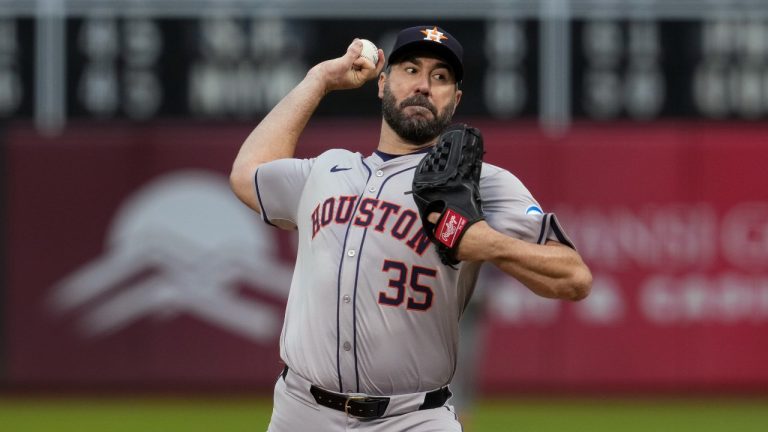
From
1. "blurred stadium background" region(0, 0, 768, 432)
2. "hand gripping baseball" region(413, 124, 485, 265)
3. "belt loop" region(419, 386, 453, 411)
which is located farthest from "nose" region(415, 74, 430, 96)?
"blurred stadium background" region(0, 0, 768, 432)

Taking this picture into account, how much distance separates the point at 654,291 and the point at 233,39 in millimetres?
3535

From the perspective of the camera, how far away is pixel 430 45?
3.46 metres

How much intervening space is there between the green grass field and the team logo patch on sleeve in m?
4.02

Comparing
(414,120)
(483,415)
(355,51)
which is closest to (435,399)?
(414,120)

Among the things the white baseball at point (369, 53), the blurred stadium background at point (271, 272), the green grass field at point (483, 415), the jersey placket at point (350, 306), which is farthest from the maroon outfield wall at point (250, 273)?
the jersey placket at point (350, 306)

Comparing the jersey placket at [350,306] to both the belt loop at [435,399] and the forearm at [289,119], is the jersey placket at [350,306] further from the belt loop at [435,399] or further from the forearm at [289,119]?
the forearm at [289,119]

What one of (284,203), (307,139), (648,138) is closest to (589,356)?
(648,138)

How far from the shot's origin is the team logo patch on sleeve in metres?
→ 3.18

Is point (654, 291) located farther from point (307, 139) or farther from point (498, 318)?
point (307, 139)

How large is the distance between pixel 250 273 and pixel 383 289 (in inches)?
241

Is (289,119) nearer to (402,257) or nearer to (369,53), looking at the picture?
(369,53)

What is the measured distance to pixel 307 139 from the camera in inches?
372

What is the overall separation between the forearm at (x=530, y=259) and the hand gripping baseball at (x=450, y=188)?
32 mm

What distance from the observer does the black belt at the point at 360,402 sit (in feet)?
11.0
